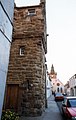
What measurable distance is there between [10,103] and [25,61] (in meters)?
3.26

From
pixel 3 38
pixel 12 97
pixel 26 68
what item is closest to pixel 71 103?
pixel 26 68

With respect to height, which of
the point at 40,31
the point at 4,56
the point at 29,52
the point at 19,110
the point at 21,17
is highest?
the point at 21,17

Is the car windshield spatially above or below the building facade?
below

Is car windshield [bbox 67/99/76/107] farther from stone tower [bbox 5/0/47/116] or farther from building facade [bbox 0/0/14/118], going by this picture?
building facade [bbox 0/0/14/118]

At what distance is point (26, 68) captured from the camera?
11727 mm

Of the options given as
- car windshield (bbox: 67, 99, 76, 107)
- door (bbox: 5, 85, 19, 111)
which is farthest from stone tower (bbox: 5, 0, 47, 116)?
car windshield (bbox: 67, 99, 76, 107)

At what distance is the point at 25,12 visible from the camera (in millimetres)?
13438

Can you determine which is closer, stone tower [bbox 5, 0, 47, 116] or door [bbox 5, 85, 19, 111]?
stone tower [bbox 5, 0, 47, 116]

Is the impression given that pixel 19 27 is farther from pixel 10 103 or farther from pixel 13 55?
pixel 10 103

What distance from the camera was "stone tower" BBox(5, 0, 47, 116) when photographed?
11117mm

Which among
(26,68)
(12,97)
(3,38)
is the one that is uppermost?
(26,68)

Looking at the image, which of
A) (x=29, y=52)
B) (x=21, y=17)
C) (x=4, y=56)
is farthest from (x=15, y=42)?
(x=4, y=56)

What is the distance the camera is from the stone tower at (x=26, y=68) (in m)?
11.1

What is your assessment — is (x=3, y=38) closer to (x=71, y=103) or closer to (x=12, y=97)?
(x=71, y=103)
